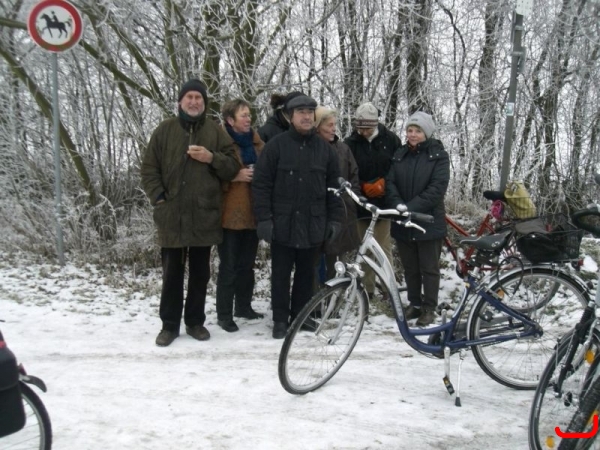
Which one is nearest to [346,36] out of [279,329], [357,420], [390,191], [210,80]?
[210,80]

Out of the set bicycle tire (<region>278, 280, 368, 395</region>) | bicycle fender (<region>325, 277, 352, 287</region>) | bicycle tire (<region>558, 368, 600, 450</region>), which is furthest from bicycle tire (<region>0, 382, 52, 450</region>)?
bicycle tire (<region>558, 368, 600, 450</region>)

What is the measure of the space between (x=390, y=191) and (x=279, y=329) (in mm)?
1549

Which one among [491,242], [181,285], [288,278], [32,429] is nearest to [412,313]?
[288,278]

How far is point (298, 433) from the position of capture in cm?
328

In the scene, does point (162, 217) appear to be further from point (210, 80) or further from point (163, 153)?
point (210, 80)

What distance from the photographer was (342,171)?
16.8 ft

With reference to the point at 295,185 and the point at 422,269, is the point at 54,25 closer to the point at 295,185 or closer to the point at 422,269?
the point at 295,185

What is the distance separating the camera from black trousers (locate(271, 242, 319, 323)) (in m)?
4.84

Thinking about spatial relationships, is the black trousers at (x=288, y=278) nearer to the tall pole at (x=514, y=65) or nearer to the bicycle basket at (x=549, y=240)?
the bicycle basket at (x=549, y=240)

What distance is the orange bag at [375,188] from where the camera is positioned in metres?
5.37

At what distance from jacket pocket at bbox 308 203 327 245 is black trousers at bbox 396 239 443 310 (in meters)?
0.93

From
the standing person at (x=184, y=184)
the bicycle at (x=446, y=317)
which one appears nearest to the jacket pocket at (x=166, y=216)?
the standing person at (x=184, y=184)

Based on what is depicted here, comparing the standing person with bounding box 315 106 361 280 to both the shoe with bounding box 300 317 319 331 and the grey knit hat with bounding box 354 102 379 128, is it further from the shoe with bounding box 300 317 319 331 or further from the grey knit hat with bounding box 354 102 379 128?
the shoe with bounding box 300 317 319 331

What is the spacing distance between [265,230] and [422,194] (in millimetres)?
1401
